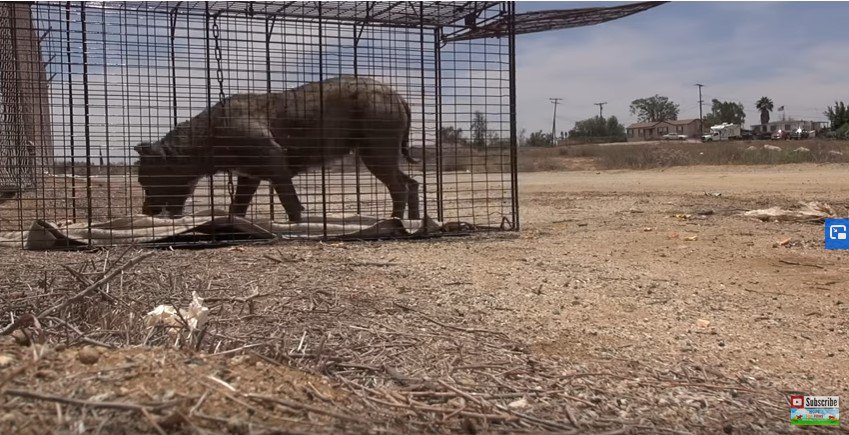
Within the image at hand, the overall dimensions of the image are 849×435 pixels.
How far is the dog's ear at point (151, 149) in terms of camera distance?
8.41 meters

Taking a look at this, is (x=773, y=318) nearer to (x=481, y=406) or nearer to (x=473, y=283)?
(x=473, y=283)

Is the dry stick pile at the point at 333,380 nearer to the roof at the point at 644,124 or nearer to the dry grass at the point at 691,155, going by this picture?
the dry grass at the point at 691,155

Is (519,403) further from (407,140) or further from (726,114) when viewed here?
(726,114)

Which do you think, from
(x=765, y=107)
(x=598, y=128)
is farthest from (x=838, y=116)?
(x=765, y=107)

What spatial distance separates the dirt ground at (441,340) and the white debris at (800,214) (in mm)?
1727

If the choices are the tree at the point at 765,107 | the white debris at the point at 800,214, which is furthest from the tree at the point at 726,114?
the white debris at the point at 800,214

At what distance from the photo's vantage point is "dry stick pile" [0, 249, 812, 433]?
236cm

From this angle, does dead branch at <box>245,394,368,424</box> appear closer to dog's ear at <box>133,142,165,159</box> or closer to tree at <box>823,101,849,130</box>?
dog's ear at <box>133,142,165,159</box>

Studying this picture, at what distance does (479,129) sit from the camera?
8.82 m

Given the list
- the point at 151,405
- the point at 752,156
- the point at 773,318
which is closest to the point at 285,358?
the point at 151,405

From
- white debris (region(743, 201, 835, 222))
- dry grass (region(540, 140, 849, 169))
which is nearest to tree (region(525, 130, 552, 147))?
Result: dry grass (region(540, 140, 849, 169))

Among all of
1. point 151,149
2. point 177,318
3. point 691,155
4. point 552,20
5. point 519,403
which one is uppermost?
point 552,20

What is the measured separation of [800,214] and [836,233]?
1432 millimetres

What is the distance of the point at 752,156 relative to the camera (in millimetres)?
26281
